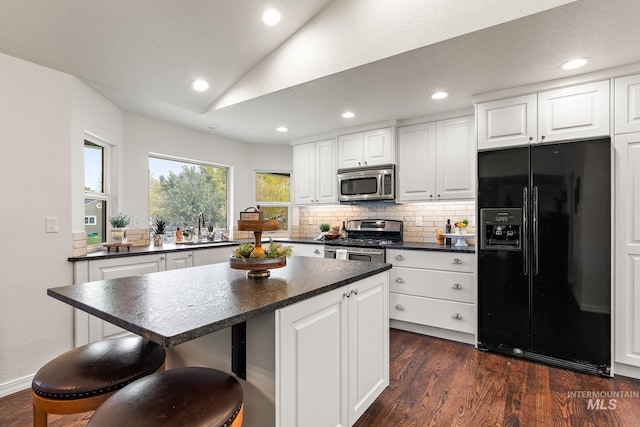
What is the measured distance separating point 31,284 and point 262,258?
6.56ft

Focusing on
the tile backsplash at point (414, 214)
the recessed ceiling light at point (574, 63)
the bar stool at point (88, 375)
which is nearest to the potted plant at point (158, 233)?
the tile backsplash at point (414, 214)

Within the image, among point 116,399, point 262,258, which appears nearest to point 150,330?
point 116,399

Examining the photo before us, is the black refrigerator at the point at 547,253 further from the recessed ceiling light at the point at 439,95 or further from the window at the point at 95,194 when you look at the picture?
the window at the point at 95,194

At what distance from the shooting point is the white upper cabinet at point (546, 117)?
241 cm

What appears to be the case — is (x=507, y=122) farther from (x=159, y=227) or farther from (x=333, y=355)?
(x=159, y=227)

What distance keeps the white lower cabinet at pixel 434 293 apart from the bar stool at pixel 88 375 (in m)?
2.48

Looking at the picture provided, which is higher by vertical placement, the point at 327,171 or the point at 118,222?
the point at 327,171

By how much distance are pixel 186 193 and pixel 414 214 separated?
2989 mm

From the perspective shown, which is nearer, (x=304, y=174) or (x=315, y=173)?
(x=315, y=173)

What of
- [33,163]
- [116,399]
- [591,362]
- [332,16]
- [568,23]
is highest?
[332,16]

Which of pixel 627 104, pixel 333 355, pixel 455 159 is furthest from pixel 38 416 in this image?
pixel 627 104

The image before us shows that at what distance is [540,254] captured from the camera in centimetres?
257

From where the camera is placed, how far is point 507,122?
108 inches

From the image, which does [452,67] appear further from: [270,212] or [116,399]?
[270,212]
